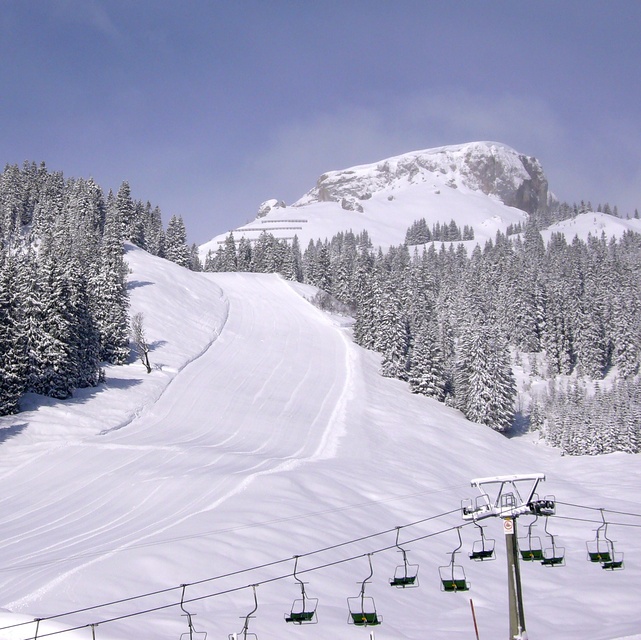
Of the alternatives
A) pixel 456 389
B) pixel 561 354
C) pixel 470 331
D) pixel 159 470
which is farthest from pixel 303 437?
pixel 561 354

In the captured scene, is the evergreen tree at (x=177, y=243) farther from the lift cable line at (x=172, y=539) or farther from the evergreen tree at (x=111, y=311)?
the lift cable line at (x=172, y=539)

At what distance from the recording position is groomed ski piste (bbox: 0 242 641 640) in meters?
21.8

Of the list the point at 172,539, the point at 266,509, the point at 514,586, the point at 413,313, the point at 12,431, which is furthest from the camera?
the point at 413,313

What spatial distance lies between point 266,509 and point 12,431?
21.3m

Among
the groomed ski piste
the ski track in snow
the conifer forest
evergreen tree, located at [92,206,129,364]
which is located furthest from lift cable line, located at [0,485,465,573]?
evergreen tree, located at [92,206,129,364]

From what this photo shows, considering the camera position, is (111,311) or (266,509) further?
(111,311)

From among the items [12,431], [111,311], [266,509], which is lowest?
[266,509]

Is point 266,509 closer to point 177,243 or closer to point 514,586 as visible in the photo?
point 514,586

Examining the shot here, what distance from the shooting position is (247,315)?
10081 centimetres

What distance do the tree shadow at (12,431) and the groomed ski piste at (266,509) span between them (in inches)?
5.3

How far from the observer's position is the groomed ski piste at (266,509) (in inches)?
858

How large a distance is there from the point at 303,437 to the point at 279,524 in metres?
23.8

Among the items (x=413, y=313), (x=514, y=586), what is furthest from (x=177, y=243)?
(x=514, y=586)

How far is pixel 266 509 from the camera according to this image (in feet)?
107
